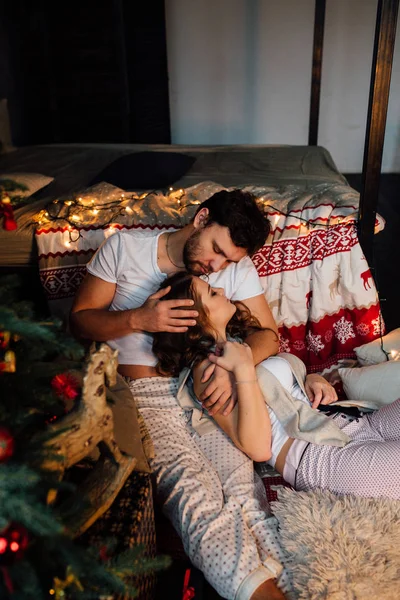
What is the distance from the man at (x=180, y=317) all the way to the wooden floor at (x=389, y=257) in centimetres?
76

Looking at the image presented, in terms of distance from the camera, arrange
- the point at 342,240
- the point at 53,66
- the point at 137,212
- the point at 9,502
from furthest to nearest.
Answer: the point at 53,66 < the point at 137,212 < the point at 342,240 < the point at 9,502

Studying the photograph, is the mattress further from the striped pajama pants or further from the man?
the striped pajama pants

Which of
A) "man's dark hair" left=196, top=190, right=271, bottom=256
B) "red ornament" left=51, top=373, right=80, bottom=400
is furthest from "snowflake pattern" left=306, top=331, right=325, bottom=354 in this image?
"red ornament" left=51, top=373, right=80, bottom=400

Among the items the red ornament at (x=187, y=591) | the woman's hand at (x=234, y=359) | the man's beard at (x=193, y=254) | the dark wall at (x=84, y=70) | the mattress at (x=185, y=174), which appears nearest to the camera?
the red ornament at (x=187, y=591)

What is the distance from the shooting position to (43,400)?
112cm

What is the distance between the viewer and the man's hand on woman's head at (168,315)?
1.55 metres

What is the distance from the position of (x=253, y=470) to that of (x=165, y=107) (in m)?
4.08

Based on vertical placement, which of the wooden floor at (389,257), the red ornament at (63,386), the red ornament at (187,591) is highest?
the red ornament at (63,386)

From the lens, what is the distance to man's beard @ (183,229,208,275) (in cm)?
173

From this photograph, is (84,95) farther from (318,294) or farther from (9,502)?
(9,502)

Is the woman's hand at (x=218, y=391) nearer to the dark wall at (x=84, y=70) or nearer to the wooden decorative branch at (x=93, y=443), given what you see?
the wooden decorative branch at (x=93, y=443)

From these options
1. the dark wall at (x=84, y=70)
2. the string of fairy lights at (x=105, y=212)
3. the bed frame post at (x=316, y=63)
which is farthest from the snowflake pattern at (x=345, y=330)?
the dark wall at (x=84, y=70)

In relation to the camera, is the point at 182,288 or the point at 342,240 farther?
the point at 342,240

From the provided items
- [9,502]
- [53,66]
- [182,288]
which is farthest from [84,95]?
[9,502]
